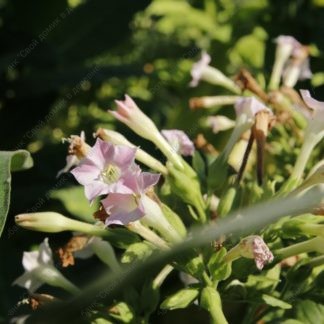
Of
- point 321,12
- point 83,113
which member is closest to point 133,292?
point 321,12

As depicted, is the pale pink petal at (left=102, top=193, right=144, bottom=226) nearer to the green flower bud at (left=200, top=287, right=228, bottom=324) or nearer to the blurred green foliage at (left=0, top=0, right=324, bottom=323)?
the green flower bud at (left=200, top=287, right=228, bottom=324)

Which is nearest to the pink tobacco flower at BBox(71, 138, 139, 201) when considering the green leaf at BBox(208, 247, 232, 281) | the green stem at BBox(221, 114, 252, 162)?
the green leaf at BBox(208, 247, 232, 281)

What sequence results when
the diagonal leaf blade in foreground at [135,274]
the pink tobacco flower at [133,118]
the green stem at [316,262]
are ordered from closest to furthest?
the diagonal leaf blade in foreground at [135,274] → the green stem at [316,262] → the pink tobacco flower at [133,118]

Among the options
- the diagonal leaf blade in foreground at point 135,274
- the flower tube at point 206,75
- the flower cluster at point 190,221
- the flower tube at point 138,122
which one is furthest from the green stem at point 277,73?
the diagonal leaf blade in foreground at point 135,274

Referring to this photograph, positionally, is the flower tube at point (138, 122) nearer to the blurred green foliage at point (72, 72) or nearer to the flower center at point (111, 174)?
the flower center at point (111, 174)

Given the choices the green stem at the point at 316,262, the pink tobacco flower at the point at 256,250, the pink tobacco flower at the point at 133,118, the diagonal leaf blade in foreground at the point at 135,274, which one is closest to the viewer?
the diagonal leaf blade in foreground at the point at 135,274

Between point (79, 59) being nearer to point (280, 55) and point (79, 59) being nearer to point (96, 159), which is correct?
point (280, 55)
